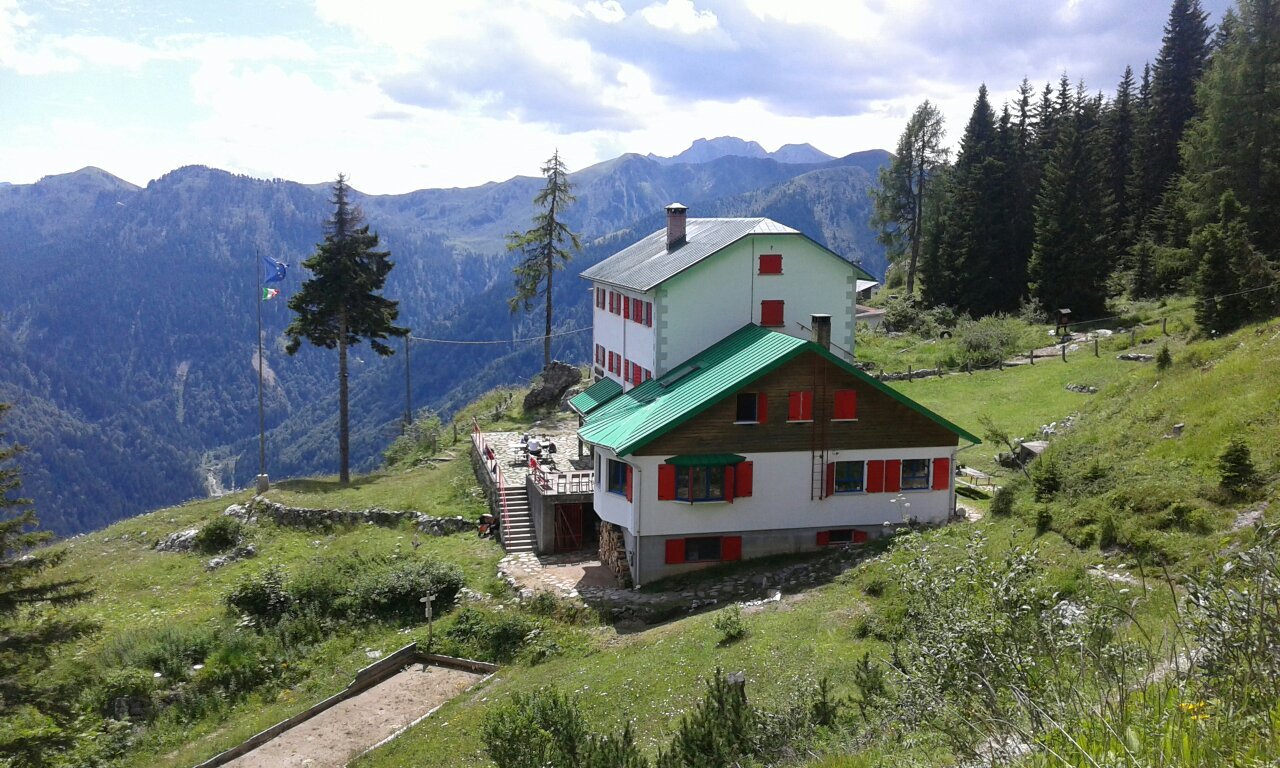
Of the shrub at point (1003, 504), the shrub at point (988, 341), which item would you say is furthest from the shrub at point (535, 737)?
the shrub at point (988, 341)

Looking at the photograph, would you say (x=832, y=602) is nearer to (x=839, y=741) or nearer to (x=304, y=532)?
(x=839, y=741)

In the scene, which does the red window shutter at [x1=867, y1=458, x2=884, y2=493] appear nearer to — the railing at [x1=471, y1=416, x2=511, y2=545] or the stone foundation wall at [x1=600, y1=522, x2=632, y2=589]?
the stone foundation wall at [x1=600, y1=522, x2=632, y2=589]

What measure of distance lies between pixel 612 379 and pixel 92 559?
24.6 metres

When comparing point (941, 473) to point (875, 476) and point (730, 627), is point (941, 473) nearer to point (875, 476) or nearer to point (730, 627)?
point (875, 476)

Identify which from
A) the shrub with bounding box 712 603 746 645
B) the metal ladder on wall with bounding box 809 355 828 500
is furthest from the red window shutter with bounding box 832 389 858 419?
the shrub with bounding box 712 603 746 645

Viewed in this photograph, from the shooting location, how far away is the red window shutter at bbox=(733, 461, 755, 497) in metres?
29.0

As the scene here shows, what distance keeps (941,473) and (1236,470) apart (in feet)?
39.9

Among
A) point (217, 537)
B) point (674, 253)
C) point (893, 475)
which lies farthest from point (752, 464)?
point (217, 537)

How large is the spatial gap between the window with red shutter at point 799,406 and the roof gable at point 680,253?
319 inches

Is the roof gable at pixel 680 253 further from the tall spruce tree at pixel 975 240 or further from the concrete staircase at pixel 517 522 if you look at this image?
the tall spruce tree at pixel 975 240

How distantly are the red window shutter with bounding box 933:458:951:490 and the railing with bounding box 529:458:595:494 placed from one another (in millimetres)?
12375

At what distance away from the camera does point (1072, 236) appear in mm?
57562

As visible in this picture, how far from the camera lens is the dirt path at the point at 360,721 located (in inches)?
841

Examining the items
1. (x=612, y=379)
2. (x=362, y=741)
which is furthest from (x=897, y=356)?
(x=362, y=741)
